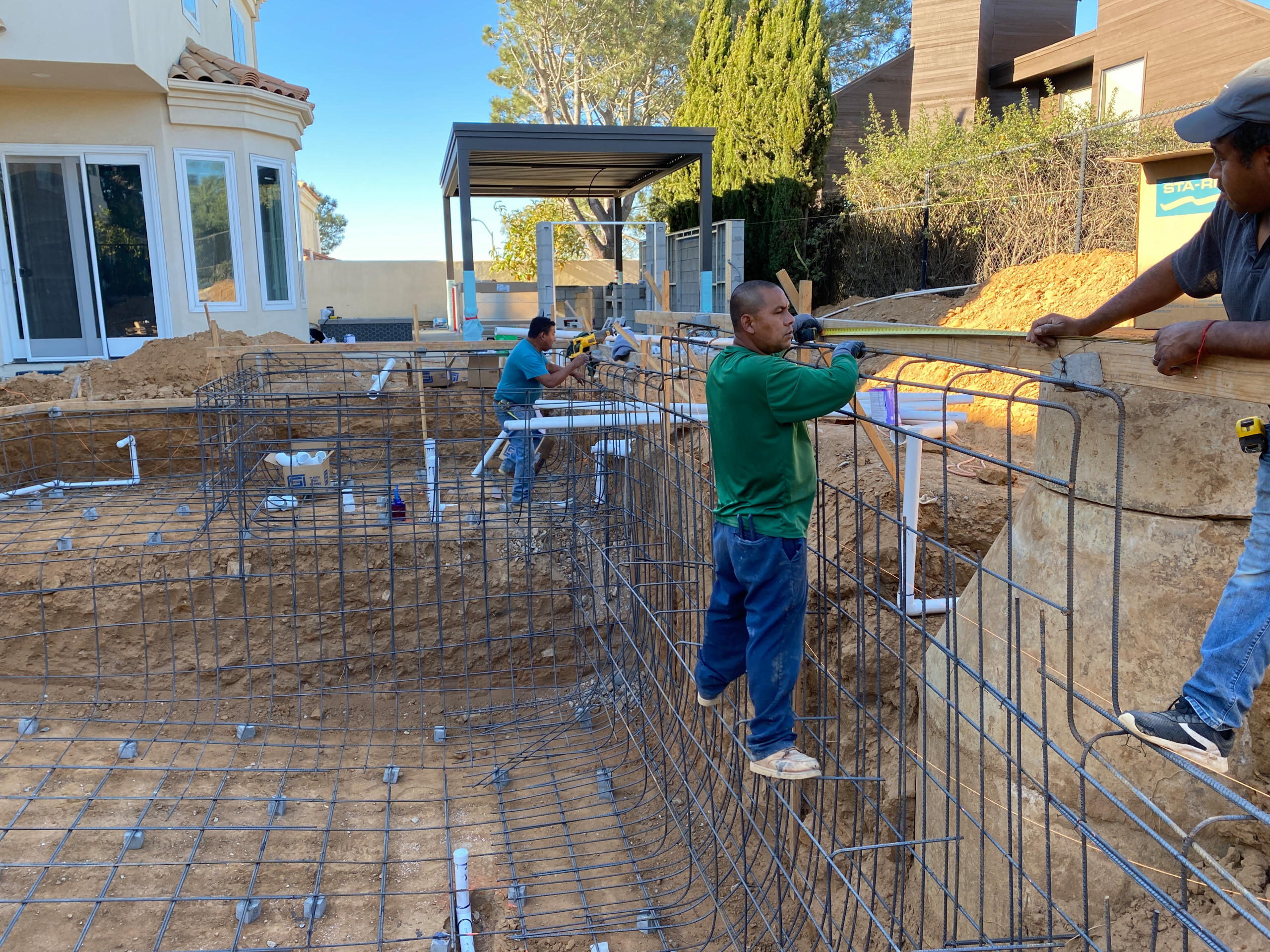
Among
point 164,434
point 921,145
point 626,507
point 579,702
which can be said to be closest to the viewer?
point 626,507

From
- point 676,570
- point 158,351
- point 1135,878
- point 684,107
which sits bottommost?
point 676,570

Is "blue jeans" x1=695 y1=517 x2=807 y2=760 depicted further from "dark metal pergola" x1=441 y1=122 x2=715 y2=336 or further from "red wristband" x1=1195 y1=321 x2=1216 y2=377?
"dark metal pergola" x1=441 y1=122 x2=715 y2=336

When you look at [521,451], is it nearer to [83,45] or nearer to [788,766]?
[788,766]

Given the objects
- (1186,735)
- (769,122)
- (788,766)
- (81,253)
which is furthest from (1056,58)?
(1186,735)

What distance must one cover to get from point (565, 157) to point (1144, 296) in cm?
1169

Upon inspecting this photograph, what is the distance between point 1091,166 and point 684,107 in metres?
9.59

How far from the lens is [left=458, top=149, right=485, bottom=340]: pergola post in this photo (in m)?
11.4

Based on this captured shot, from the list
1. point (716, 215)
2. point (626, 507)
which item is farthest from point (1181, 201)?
point (716, 215)

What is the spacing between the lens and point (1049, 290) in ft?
29.2

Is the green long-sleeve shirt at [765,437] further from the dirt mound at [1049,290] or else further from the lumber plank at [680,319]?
the dirt mound at [1049,290]

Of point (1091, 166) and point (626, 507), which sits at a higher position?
point (1091, 166)

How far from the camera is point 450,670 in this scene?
6.88 m

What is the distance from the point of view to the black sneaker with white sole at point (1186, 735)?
1.75 metres

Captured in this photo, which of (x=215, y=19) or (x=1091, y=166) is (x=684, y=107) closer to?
(x=215, y=19)
